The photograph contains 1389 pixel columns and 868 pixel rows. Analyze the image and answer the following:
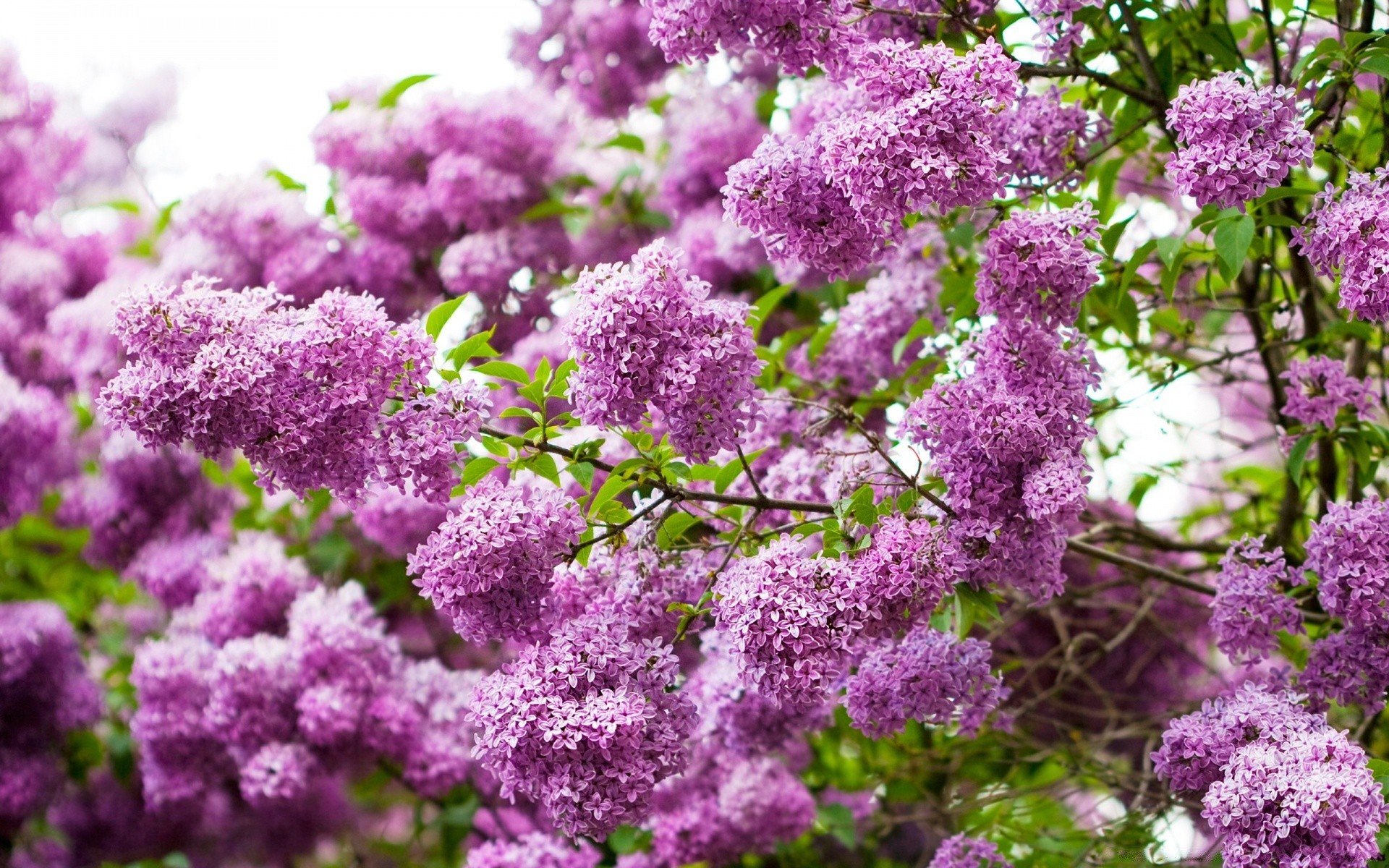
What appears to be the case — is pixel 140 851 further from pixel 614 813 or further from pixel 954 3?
pixel 954 3

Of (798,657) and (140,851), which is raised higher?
(798,657)

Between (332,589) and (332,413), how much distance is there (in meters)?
1.71

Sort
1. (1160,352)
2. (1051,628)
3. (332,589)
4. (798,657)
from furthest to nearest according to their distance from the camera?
(1051,628) → (332,589) → (1160,352) → (798,657)

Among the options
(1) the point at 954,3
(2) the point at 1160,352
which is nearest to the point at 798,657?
(1) the point at 954,3

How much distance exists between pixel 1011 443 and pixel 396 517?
166 centimetres

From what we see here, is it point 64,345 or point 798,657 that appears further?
point 64,345

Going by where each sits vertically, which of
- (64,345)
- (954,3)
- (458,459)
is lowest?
(64,345)

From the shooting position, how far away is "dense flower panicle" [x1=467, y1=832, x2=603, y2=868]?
2580 mm

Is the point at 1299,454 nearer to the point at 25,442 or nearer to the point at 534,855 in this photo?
the point at 534,855

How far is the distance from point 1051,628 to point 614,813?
7.05ft

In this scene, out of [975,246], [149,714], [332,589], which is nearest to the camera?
[975,246]

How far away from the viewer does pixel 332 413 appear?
1712mm

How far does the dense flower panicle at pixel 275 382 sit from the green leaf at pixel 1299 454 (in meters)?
1.30

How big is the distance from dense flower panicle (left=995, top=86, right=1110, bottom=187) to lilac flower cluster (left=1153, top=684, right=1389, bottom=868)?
33.2 inches
